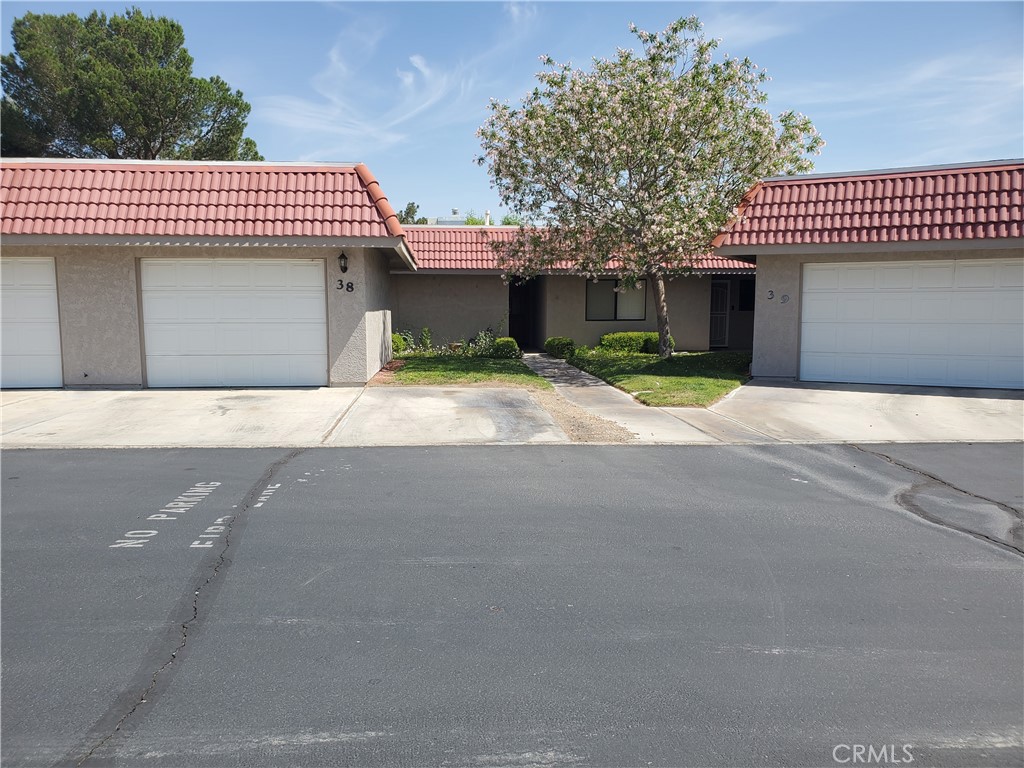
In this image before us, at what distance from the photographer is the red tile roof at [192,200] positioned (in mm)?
13344

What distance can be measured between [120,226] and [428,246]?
35.3 ft

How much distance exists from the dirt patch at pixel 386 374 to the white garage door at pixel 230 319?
1227 millimetres

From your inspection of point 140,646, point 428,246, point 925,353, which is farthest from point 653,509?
point 428,246

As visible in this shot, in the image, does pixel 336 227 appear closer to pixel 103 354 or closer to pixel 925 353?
pixel 103 354

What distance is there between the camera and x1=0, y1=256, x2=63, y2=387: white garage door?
13.9 meters

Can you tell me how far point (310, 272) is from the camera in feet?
47.0

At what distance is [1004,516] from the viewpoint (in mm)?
6551

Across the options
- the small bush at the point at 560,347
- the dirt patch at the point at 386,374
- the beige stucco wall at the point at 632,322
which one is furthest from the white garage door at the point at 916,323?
the beige stucco wall at the point at 632,322

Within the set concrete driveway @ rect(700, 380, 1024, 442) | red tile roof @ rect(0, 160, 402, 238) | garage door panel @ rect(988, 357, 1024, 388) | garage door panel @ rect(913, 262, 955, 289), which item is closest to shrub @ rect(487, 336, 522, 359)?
red tile roof @ rect(0, 160, 402, 238)

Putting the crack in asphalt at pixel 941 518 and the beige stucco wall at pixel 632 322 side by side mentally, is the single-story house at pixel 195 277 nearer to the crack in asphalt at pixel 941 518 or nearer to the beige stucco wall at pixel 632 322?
the crack in asphalt at pixel 941 518

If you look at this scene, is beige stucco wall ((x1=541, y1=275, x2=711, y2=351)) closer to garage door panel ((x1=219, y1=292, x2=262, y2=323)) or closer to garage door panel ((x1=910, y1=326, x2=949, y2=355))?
garage door panel ((x1=910, y1=326, x2=949, y2=355))
